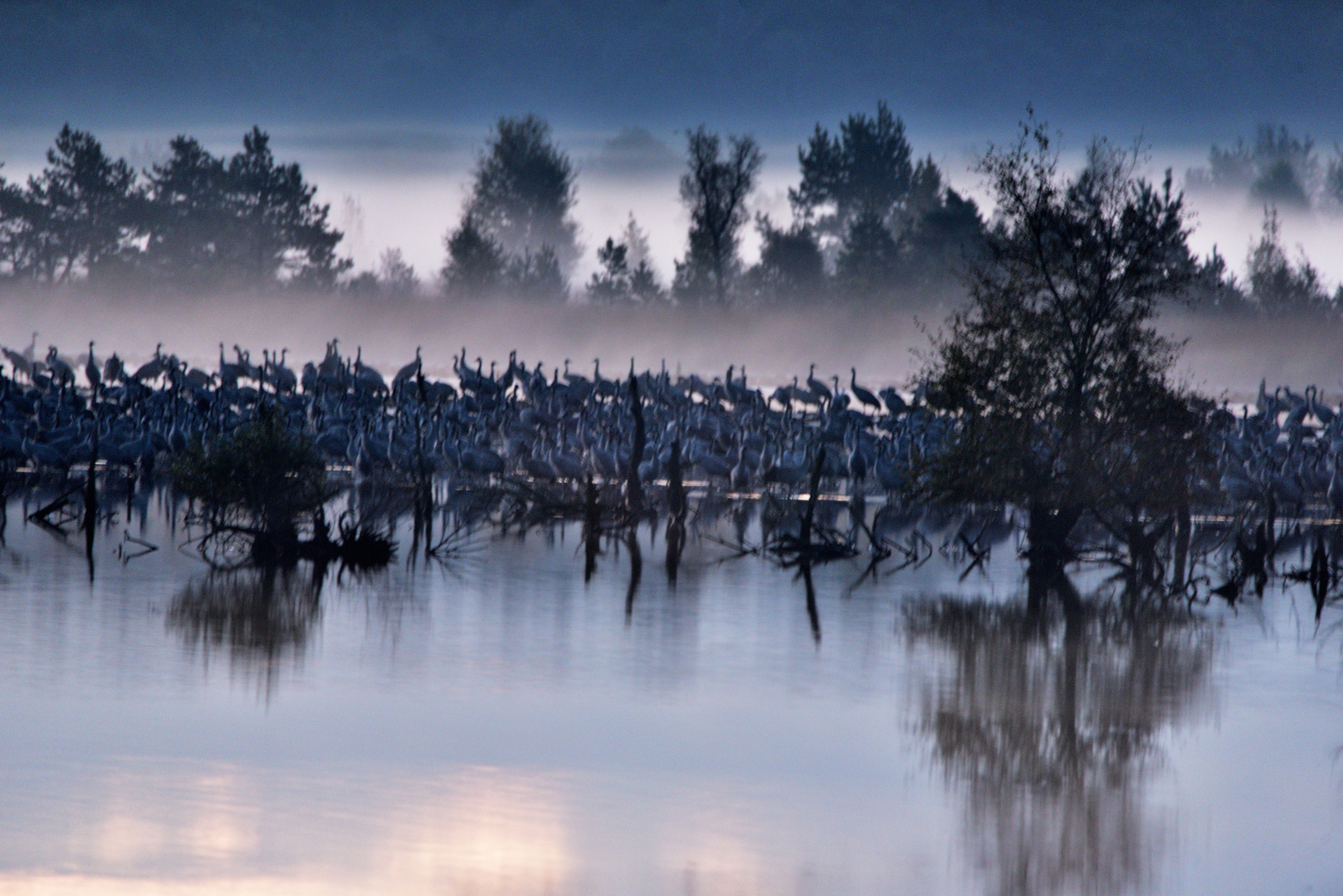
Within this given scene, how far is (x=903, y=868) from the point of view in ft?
28.2

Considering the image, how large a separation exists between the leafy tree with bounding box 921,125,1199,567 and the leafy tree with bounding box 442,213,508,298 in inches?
1907

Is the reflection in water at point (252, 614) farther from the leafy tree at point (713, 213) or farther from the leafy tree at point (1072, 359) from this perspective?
the leafy tree at point (713, 213)

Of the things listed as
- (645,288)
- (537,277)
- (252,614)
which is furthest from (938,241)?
(252,614)

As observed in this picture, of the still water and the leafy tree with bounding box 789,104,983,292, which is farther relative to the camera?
the leafy tree with bounding box 789,104,983,292

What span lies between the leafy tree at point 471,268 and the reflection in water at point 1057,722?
4981 centimetres

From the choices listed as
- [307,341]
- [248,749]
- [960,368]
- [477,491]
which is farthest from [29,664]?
[307,341]

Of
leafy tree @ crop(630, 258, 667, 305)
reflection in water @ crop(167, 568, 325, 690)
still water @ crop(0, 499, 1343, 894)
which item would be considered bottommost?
still water @ crop(0, 499, 1343, 894)

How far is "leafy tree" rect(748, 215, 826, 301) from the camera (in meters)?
64.0

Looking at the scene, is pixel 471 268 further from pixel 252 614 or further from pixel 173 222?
pixel 252 614

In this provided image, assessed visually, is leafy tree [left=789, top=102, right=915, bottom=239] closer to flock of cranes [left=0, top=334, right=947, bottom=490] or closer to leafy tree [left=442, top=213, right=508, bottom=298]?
leafy tree [left=442, top=213, right=508, bottom=298]

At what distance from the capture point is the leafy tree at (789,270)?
6400 cm

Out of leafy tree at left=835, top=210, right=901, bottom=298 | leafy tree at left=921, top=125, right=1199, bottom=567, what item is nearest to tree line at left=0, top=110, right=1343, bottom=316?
leafy tree at left=835, top=210, right=901, bottom=298

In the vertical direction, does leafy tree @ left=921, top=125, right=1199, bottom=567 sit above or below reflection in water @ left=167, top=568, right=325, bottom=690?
above

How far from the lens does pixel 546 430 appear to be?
30297 mm
